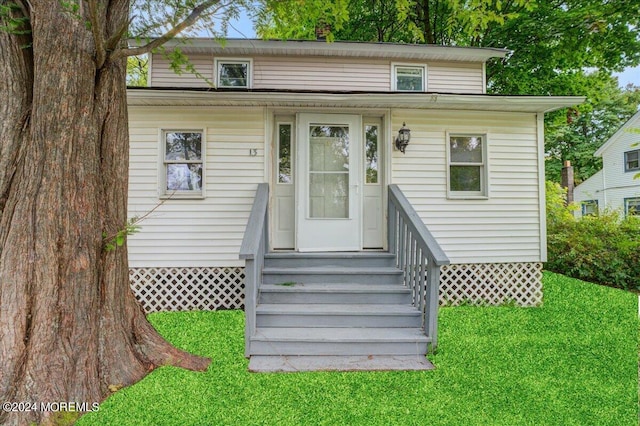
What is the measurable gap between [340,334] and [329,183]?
8.11 feet

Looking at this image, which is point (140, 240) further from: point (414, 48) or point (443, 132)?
point (414, 48)

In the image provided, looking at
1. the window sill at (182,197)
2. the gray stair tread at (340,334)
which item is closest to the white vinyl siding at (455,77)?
the window sill at (182,197)

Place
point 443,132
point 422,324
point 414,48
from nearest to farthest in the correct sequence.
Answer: point 422,324, point 443,132, point 414,48

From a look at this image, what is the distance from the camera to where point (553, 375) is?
301 centimetres

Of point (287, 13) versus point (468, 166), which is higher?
point (287, 13)

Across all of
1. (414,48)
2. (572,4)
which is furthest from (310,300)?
(572,4)

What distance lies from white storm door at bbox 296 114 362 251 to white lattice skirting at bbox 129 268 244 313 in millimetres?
1259

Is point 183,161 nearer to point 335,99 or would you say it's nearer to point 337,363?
point 335,99

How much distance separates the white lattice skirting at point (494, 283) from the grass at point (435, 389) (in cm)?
123

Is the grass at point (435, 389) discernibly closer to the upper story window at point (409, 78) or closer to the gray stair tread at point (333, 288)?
the gray stair tread at point (333, 288)

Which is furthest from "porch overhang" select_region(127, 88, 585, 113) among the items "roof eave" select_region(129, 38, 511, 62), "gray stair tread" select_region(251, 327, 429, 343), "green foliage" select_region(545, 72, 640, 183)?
"green foliage" select_region(545, 72, 640, 183)

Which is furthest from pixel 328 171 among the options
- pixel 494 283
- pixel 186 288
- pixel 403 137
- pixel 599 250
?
pixel 599 250

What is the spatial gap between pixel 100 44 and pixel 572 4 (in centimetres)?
1182

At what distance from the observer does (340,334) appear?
3516 millimetres
